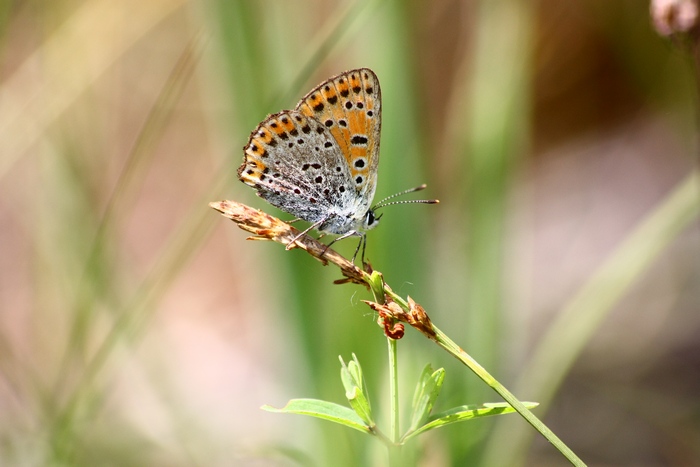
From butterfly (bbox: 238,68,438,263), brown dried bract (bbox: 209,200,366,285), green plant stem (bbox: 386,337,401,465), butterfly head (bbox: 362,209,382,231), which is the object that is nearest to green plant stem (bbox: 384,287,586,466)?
green plant stem (bbox: 386,337,401,465)

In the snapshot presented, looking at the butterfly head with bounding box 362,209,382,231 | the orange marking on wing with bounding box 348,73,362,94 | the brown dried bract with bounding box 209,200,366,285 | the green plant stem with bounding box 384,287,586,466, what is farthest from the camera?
the butterfly head with bounding box 362,209,382,231

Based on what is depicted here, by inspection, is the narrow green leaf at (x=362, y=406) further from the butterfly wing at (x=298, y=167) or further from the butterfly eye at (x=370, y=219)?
the butterfly eye at (x=370, y=219)

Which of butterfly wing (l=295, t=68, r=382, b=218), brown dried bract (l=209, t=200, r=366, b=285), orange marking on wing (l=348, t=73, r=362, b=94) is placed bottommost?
brown dried bract (l=209, t=200, r=366, b=285)

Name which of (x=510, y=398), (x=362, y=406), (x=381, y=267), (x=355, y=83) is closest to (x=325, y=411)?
(x=362, y=406)

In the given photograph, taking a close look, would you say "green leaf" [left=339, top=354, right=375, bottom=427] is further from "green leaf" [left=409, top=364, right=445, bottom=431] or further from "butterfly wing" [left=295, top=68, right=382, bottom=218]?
"butterfly wing" [left=295, top=68, right=382, bottom=218]

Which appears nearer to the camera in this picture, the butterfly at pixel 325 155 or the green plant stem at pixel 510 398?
the green plant stem at pixel 510 398

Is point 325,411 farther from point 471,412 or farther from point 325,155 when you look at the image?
point 325,155

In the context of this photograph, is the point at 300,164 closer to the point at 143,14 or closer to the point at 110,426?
the point at 110,426

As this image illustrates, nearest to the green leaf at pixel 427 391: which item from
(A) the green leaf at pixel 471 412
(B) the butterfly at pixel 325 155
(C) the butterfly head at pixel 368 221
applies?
(A) the green leaf at pixel 471 412
